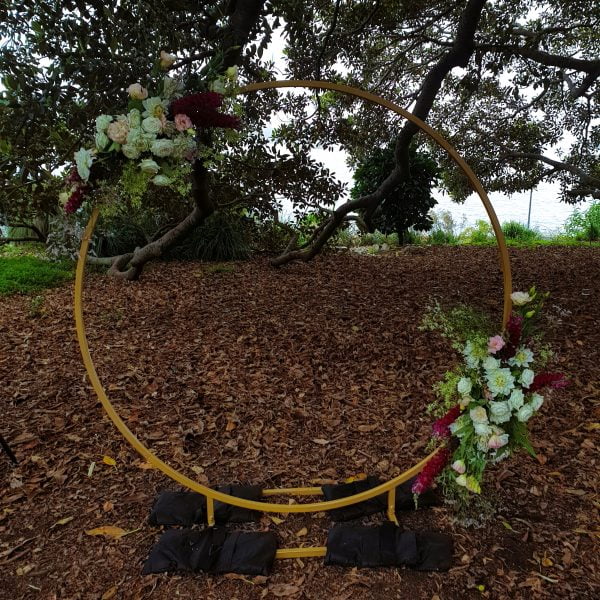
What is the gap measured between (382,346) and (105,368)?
2071mm

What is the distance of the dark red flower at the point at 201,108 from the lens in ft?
6.17

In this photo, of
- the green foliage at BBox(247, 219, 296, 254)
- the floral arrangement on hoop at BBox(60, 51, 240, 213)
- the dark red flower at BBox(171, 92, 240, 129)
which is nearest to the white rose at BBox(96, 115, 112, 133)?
the floral arrangement on hoop at BBox(60, 51, 240, 213)

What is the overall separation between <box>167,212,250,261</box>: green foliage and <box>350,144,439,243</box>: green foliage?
188 cm

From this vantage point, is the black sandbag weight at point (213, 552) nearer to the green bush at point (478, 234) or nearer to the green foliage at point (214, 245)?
the green foliage at point (214, 245)

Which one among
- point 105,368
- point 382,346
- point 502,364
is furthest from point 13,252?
point 502,364

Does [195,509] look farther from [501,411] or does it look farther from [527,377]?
[527,377]

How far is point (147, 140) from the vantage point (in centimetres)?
184

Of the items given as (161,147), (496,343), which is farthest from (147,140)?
(496,343)

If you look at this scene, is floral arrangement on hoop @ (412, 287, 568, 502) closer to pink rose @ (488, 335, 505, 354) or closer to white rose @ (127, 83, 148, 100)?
pink rose @ (488, 335, 505, 354)

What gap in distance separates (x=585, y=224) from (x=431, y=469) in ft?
29.7

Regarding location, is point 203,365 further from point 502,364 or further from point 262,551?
point 502,364

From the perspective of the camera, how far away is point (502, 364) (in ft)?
6.27

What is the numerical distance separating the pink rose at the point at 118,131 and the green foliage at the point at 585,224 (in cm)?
895

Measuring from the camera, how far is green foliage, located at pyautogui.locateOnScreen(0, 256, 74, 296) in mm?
5164
